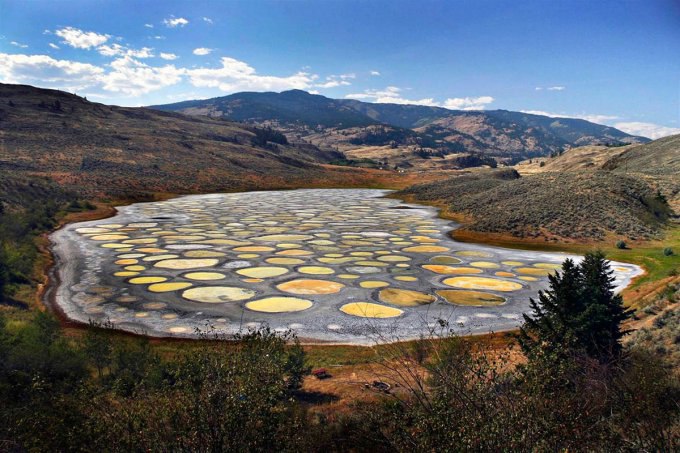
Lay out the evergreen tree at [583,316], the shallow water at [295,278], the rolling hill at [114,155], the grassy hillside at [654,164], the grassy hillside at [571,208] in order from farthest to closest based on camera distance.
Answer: the rolling hill at [114,155]
the grassy hillside at [654,164]
the grassy hillside at [571,208]
the shallow water at [295,278]
the evergreen tree at [583,316]

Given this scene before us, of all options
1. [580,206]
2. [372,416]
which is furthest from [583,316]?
[580,206]

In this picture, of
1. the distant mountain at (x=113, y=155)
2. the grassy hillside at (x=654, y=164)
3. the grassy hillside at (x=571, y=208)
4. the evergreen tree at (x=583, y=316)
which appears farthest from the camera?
the distant mountain at (x=113, y=155)

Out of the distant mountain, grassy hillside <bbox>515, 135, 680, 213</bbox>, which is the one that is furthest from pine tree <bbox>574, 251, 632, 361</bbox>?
the distant mountain

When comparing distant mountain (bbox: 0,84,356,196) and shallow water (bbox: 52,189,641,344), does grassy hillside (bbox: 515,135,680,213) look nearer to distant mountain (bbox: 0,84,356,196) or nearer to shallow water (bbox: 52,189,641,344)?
shallow water (bbox: 52,189,641,344)

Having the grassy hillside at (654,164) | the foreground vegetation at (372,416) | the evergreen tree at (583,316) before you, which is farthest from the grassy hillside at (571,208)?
the foreground vegetation at (372,416)

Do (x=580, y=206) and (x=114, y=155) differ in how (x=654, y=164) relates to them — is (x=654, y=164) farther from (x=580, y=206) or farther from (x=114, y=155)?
(x=114, y=155)

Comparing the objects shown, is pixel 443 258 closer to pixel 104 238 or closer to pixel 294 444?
pixel 294 444

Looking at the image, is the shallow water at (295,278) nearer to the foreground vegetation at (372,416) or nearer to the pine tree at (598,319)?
the pine tree at (598,319)
